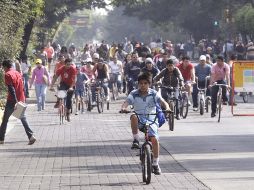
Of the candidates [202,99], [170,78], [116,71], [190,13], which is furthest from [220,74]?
[190,13]

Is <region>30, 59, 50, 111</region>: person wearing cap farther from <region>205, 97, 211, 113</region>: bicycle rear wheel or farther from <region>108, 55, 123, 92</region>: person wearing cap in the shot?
<region>108, 55, 123, 92</region>: person wearing cap

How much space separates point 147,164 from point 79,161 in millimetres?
3528

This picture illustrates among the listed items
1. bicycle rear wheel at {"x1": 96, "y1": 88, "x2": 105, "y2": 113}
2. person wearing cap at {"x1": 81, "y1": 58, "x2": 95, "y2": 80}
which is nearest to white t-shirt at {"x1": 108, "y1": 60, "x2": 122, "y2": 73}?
person wearing cap at {"x1": 81, "y1": 58, "x2": 95, "y2": 80}

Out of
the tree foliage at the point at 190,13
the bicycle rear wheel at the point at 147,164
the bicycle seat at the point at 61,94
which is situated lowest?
the bicycle rear wheel at the point at 147,164

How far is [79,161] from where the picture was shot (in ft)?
57.5

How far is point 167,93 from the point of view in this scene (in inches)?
1001

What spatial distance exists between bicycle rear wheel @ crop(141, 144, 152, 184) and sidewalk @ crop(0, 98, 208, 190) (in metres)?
0.11

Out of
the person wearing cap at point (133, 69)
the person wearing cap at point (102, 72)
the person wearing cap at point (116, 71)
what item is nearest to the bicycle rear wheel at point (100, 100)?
the person wearing cap at point (102, 72)

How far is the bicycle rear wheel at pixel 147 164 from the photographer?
Answer: 14133 mm

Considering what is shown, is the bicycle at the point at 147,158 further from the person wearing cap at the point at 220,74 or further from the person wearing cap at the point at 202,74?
the person wearing cap at the point at 202,74

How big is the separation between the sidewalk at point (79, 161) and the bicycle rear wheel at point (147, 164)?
0.11 meters

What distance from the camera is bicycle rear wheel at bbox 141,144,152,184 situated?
1413 cm

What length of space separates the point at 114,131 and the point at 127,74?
10690 millimetres

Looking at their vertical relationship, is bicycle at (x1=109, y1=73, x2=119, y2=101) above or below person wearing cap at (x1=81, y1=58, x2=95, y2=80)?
below
